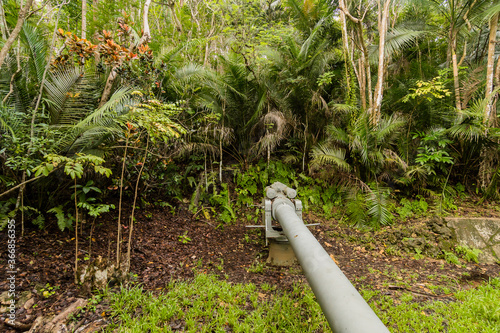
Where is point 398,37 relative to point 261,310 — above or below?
above

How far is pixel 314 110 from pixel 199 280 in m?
4.65

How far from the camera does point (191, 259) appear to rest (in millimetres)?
3273

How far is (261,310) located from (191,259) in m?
1.40

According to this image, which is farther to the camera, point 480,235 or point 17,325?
point 480,235

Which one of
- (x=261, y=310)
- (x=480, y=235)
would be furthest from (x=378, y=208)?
(x=261, y=310)

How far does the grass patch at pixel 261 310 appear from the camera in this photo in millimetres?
2006

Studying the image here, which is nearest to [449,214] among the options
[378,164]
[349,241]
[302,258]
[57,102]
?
[378,164]

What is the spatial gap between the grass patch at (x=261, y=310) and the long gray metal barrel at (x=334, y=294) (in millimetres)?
892

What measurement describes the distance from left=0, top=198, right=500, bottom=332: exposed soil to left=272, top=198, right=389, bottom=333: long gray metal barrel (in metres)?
1.45

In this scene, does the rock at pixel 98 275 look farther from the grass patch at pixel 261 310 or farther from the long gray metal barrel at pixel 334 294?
the long gray metal barrel at pixel 334 294

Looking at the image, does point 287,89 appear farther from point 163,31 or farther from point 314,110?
point 163,31

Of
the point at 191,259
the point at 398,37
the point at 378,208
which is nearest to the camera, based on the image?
the point at 191,259

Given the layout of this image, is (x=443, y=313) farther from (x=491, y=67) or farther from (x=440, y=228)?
(x=491, y=67)

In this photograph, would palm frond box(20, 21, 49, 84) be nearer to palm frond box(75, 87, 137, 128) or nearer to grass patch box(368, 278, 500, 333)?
palm frond box(75, 87, 137, 128)
